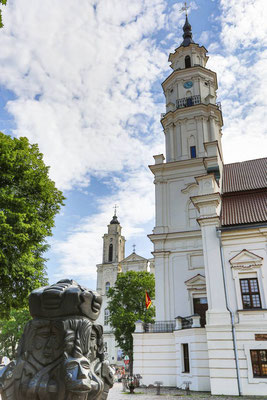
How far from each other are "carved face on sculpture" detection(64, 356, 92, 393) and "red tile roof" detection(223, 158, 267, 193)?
59.8ft

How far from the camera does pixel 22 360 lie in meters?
3.69

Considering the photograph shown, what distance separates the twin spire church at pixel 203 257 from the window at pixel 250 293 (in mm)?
43

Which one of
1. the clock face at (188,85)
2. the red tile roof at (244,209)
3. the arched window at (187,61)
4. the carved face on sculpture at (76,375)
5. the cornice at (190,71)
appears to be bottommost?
the carved face on sculpture at (76,375)

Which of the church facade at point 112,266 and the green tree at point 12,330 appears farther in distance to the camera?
the church facade at point 112,266

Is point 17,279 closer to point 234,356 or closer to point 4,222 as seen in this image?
point 4,222

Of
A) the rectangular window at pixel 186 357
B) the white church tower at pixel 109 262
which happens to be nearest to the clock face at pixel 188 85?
the rectangular window at pixel 186 357

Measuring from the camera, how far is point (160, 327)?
63.6ft

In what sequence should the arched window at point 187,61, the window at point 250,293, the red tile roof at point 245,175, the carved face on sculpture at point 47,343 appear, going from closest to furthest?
the carved face on sculpture at point 47,343 < the window at point 250,293 < the red tile roof at point 245,175 < the arched window at point 187,61

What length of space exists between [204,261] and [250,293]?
252cm

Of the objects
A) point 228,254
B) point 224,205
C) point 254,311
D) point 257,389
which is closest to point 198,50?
point 224,205

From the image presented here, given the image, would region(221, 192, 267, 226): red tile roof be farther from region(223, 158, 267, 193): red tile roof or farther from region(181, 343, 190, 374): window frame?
region(181, 343, 190, 374): window frame

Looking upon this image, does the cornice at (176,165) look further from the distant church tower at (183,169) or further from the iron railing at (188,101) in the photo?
the iron railing at (188,101)

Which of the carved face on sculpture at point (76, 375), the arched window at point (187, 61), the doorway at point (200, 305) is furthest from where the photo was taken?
the arched window at point (187, 61)

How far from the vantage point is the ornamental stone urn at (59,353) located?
11.4 feet
